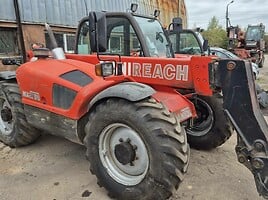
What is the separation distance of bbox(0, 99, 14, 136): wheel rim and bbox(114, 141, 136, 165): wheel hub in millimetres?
2345

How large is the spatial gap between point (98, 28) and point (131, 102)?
0.81m

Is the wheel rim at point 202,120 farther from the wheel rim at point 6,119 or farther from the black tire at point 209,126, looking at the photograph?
the wheel rim at point 6,119

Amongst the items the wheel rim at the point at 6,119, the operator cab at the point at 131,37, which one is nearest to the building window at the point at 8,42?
the wheel rim at the point at 6,119

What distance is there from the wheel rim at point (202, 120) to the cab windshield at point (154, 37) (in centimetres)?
89

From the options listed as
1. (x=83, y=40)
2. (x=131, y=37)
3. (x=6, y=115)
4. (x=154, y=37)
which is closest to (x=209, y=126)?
(x=154, y=37)

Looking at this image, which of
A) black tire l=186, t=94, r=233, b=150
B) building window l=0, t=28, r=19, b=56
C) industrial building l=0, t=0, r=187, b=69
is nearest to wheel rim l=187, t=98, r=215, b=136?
black tire l=186, t=94, r=233, b=150

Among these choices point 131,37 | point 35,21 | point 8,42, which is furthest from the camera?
point 35,21

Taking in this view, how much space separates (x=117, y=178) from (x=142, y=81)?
48.7 inches

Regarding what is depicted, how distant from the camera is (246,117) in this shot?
2789mm

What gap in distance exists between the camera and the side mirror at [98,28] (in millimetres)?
3100

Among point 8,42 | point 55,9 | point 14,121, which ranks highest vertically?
point 55,9

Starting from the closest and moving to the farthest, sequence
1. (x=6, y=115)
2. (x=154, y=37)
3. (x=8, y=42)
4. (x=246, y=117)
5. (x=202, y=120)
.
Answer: (x=246, y=117) < (x=154, y=37) < (x=202, y=120) < (x=6, y=115) < (x=8, y=42)

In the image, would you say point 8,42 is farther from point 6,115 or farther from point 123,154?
point 123,154

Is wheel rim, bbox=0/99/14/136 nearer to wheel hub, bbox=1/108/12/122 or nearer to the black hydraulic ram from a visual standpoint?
wheel hub, bbox=1/108/12/122
